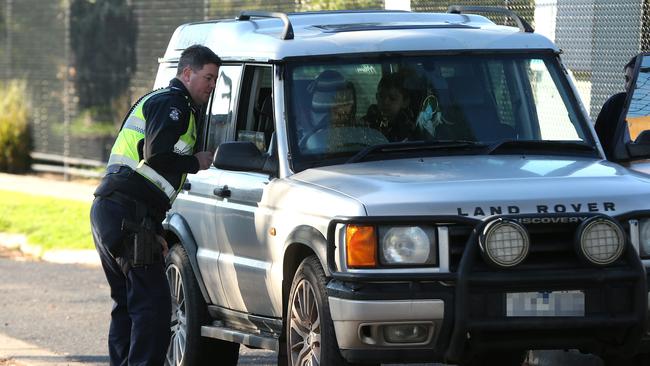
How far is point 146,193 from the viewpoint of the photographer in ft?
26.0

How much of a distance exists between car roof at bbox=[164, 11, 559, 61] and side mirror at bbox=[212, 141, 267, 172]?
55 cm

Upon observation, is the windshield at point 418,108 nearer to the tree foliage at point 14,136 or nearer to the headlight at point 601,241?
the headlight at point 601,241

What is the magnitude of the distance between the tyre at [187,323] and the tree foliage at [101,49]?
13.7m

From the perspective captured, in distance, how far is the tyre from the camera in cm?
887

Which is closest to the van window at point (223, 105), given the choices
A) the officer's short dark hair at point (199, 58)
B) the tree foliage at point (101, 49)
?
the officer's short dark hair at point (199, 58)

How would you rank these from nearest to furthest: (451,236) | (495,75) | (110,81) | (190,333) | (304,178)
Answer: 1. (451,236)
2. (304,178)
3. (495,75)
4. (190,333)
5. (110,81)

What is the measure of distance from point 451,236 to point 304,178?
1097 millimetres

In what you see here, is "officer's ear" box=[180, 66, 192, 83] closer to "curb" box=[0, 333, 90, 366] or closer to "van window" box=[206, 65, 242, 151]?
"van window" box=[206, 65, 242, 151]

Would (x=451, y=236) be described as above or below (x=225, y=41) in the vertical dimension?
below

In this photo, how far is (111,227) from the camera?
25.8 ft

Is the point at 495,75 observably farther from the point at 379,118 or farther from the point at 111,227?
the point at 111,227

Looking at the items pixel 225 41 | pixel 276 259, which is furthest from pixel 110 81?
pixel 276 259

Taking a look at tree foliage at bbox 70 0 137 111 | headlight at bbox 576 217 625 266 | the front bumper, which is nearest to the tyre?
the front bumper

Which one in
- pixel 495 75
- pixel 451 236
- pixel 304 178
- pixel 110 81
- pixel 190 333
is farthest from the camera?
pixel 110 81
